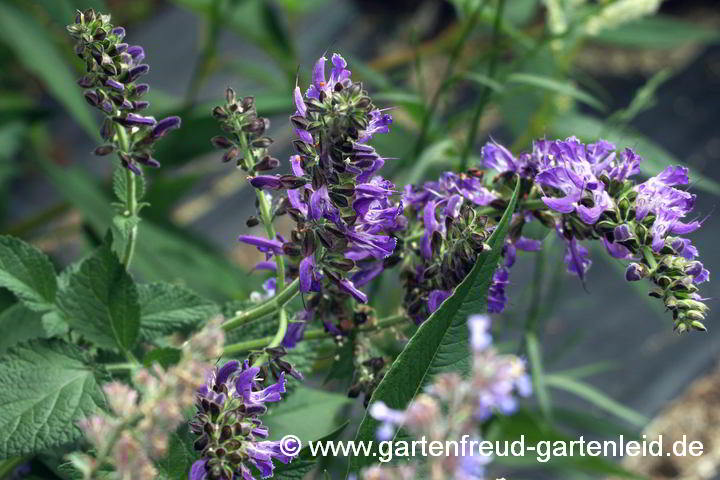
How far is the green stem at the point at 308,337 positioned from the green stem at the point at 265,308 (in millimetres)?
14

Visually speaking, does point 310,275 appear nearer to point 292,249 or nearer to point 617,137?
point 292,249

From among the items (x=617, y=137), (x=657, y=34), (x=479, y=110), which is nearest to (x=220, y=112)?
(x=479, y=110)

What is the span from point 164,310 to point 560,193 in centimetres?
25

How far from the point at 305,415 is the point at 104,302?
0.16 metres

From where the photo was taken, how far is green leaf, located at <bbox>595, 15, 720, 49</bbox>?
4.51 ft

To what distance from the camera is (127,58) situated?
17.5 inches

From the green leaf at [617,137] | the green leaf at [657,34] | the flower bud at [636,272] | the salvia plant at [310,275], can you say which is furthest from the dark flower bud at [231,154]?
the green leaf at [657,34]

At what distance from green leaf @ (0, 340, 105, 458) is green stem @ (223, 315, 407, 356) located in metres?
0.08

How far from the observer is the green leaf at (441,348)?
0.40 meters

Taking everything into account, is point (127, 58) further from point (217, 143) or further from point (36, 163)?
point (36, 163)

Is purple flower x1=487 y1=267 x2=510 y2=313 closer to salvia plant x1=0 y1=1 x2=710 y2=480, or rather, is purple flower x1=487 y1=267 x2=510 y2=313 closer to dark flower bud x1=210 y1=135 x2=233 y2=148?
salvia plant x1=0 y1=1 x2=710 y2=480

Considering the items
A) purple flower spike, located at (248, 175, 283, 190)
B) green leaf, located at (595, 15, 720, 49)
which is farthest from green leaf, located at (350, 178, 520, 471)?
green leaf, located at (595, 15, 720, 49)

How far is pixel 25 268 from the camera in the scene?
1.63 feet

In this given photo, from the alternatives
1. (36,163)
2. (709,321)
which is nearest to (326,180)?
(36,163)
